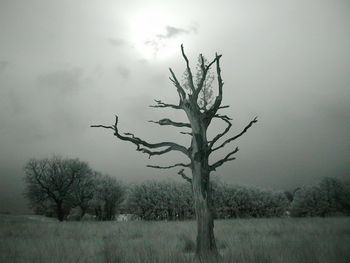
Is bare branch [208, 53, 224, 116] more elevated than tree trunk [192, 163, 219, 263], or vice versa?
bare branch [208, 53, 224, 116]

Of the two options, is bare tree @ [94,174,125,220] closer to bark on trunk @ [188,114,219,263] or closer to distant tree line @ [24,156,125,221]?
distant tree line @ [24,156,125,221]

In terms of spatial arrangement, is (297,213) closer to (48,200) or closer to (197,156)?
(48,200)

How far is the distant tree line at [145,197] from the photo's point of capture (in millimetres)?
44625

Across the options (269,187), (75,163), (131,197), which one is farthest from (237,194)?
(75,163)

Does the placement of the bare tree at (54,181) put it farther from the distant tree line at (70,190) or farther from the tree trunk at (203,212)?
the tree trunk at (203,212)

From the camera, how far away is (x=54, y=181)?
145 ft

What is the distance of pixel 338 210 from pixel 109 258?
57.0 meters

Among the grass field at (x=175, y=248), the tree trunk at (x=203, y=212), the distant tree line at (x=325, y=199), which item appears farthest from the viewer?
the distant tree line at (x=325, y=199)

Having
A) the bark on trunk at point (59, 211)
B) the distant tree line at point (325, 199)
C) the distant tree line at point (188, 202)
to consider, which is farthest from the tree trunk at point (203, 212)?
the distant tree line at point (325, 199)

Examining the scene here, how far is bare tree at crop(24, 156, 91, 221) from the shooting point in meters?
44.0

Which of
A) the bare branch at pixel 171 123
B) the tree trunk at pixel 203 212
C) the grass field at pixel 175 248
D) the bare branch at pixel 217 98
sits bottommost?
the grass field at pixel 175 248

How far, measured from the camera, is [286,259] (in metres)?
6.20

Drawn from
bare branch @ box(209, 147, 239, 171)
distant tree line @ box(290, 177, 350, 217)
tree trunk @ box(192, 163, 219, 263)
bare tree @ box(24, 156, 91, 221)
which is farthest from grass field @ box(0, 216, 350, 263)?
distant tree line @ box(290, 177, 350, 217)

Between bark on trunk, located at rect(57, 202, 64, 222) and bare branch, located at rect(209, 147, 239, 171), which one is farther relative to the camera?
bark on trunk, located at rect(57, 202, 64, 222)
